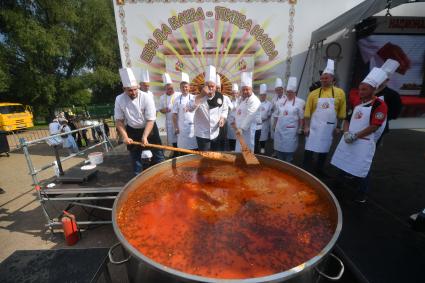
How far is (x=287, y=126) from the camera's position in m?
3.67

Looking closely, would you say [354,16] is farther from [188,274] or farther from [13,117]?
[13,117]

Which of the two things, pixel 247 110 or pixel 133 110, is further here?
pixel 247 110

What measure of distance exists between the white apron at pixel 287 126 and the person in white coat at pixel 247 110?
19.2 inches

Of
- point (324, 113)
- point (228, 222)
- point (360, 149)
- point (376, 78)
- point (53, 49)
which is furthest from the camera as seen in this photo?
point (53, 49)

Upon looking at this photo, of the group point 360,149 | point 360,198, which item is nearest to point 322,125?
point 360,149

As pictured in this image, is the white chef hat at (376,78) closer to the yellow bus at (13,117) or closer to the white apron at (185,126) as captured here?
the white apron at (185,126)

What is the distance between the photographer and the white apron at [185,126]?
398 centimetres

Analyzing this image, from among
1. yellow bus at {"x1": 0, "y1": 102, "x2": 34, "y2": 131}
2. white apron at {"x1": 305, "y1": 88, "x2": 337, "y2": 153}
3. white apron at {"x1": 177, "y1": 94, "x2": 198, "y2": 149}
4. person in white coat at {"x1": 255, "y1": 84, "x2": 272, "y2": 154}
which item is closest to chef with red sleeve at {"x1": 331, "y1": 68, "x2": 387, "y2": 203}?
white apron at {"x1": 305, "y1": 88, "x2": 337, "y2": 153}

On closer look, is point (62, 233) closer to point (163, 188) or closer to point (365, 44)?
point (163, 188)

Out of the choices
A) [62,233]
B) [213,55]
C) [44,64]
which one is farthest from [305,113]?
[44,64]

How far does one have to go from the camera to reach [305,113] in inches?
133

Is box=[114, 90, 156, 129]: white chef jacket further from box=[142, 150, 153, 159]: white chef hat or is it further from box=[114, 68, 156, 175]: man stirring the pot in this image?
box=[142, 150, 153, 159]: white chef hat

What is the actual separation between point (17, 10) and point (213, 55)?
15549mm

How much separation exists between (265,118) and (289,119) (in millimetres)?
1161
